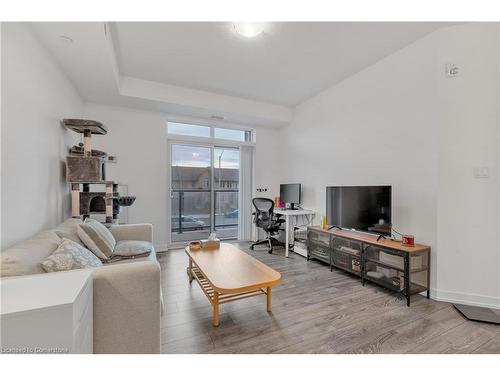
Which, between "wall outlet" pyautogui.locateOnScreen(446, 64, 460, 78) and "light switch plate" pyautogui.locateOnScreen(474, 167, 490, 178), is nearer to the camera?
"light switch plate" pyautogui.locateOnScreen(474, 167, 490, 178)

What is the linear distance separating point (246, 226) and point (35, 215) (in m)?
3.55

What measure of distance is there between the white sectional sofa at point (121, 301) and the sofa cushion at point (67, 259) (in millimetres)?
48

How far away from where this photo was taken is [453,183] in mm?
2307

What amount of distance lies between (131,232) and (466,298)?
3720 mm

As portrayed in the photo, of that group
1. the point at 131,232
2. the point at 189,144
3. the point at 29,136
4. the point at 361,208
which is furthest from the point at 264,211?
the point at 29,136

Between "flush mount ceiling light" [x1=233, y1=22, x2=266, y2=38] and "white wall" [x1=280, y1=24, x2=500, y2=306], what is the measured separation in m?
1.76

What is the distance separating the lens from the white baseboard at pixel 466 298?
216 cm

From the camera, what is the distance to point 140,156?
3949 millimetres

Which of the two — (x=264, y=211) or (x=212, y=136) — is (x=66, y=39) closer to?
(x=212, y=136)

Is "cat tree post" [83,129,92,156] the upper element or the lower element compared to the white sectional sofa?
upper

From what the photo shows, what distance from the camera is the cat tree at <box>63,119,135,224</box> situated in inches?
99.4

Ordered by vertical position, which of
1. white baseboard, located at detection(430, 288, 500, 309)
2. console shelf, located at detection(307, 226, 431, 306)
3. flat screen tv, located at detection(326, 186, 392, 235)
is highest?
flat screen tv, located at detection(326, 186, 392, 235)

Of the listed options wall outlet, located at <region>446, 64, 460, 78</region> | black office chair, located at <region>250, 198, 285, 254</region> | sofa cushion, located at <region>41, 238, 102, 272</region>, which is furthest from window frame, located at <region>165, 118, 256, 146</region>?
wall outlet, located at <region>446, 64, 460, 78</region>

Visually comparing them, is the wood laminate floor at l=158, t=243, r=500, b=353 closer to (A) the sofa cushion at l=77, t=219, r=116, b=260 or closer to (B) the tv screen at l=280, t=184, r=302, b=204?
(A) the sofa cushion at l=77, t=219, r=116, b=260
